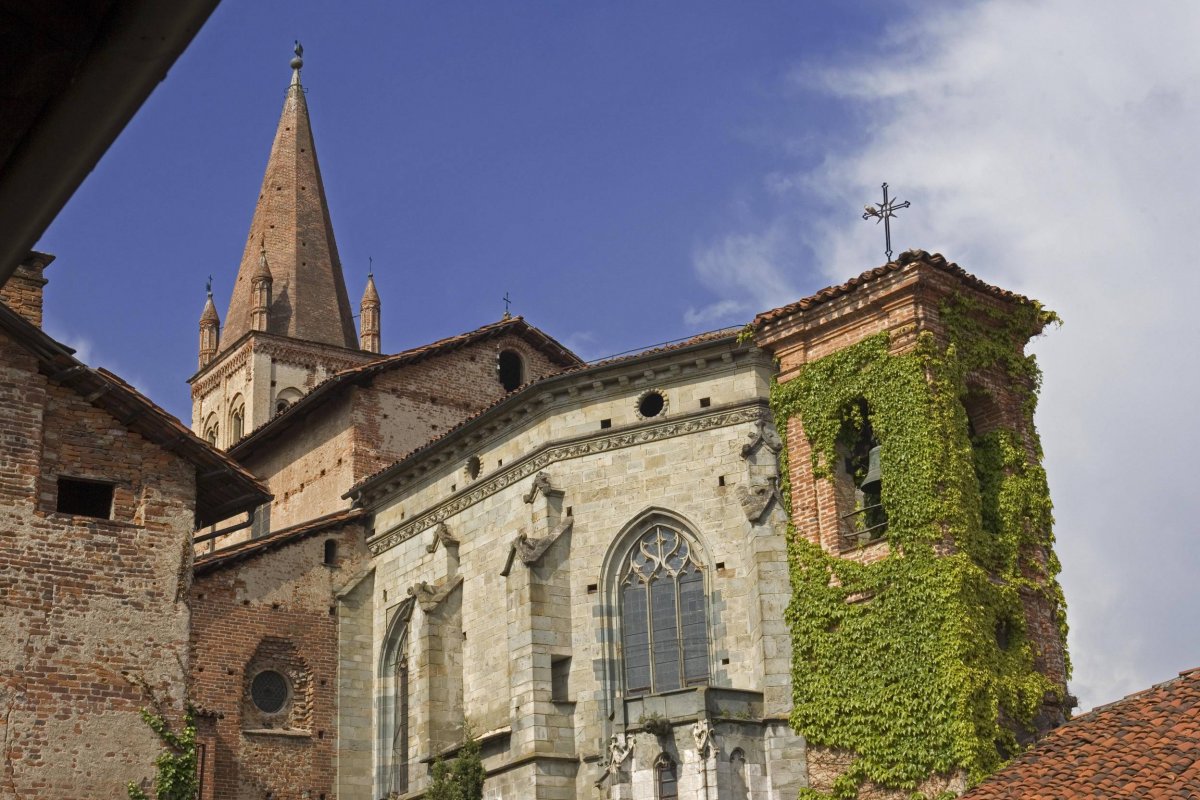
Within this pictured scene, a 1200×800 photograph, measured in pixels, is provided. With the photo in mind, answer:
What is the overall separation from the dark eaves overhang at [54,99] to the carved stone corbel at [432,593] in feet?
86.1

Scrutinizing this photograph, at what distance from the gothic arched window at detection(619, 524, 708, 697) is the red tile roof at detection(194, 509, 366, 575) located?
7748 millimetres

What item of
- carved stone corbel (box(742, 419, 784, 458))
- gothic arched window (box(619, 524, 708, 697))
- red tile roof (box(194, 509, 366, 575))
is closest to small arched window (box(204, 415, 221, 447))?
red tile roof (box(194, 509, 366, 575))

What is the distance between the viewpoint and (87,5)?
2254 millimetres

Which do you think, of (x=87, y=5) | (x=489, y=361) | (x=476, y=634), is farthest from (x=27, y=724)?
(x=489, y=361)

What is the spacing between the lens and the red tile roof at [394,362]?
3412 centimetres

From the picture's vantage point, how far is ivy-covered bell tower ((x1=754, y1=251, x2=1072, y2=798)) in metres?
21.6

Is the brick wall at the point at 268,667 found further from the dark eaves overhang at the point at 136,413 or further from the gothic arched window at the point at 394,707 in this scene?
the dark eaves overhang at the point at 136,413

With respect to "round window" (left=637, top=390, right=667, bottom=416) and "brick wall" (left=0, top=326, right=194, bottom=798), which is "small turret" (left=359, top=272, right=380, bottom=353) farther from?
"brick wall" (left=0, top=326, right=194, bottom=798)

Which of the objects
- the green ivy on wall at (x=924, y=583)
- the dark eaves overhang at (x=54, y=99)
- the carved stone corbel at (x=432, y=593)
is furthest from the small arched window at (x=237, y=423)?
the dark eaves overhang at (x=54, y=99)

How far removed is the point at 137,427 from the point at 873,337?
1127 centimetres

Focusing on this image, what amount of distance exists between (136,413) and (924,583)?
11.2 m

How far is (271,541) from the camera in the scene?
29594 millimetres

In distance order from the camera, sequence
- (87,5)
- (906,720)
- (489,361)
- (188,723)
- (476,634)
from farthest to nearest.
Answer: (489,361) → (476,634) → (906,720) → (188,723) → (87,5)

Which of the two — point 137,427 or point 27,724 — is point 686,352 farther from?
point 27,724
